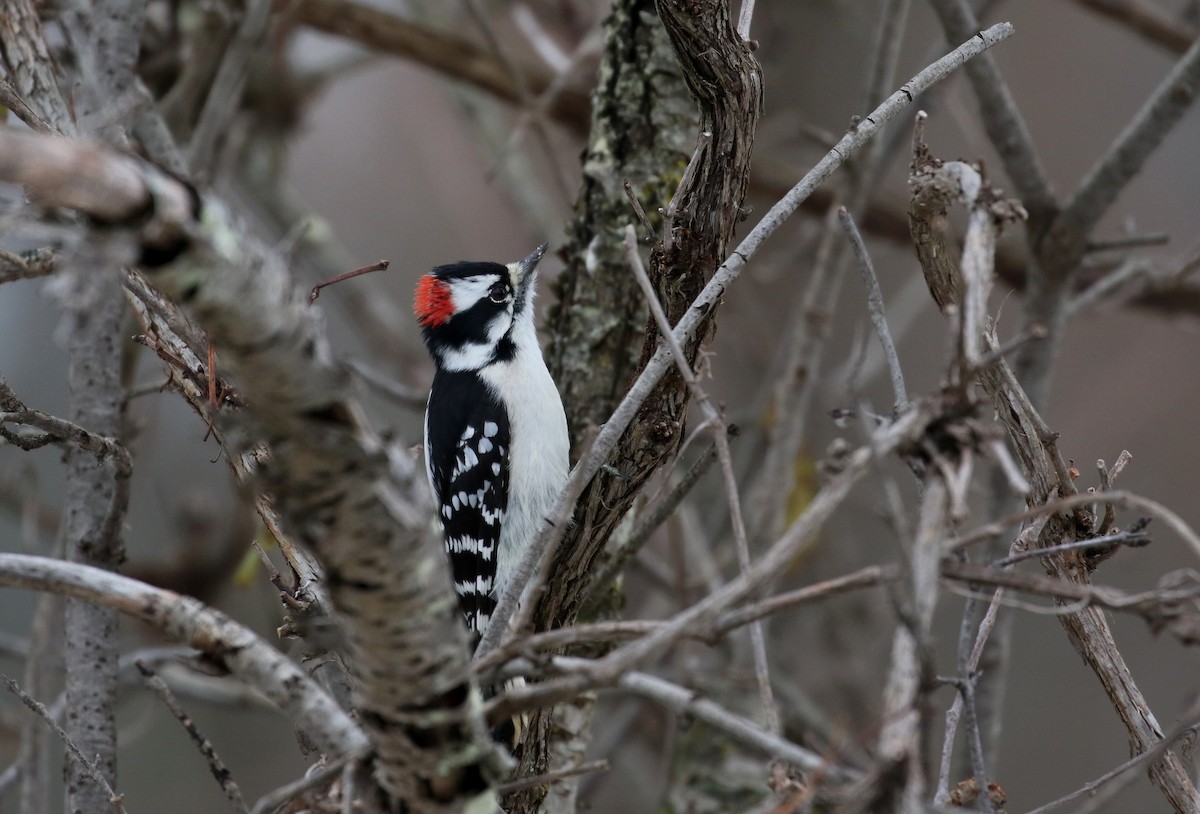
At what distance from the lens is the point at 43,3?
11.3ft

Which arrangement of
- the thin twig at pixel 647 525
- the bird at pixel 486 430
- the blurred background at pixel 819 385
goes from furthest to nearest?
the blurred background at pixel 819 385
the bird at pixel 486 430
the thin twig at pixel 647 525

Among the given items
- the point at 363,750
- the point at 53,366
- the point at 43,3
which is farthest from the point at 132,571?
the point at 363,750

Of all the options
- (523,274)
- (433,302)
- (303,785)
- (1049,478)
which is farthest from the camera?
(433,302)

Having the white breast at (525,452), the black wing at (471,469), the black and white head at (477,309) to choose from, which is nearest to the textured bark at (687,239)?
the white breast at (525,452)

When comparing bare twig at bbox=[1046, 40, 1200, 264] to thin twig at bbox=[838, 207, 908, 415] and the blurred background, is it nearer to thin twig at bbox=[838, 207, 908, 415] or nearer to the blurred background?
the blurred background

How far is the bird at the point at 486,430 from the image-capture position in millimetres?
4203

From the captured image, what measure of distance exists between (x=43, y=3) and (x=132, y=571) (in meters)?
2.92

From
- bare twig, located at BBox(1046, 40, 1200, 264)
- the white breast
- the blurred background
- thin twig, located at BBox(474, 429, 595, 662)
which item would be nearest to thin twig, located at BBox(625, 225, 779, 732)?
thin twig, located at BBox(474, 429, 595, 662)

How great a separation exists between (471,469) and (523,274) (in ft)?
2.58

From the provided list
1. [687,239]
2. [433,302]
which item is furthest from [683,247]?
[433,302]

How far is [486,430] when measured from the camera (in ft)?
14.3

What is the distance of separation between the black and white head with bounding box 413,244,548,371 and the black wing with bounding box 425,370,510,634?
0.17m

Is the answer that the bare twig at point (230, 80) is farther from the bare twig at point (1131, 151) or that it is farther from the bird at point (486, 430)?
the bare twig at point (1131, 151)

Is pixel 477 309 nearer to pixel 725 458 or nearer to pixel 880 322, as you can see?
pixel 880 322
